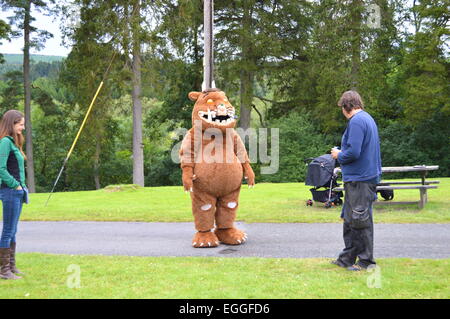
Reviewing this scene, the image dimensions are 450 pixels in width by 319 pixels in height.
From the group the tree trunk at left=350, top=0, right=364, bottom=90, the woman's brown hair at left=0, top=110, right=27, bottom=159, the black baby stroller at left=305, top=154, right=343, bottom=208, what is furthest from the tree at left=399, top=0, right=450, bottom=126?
the woman's brown hair at left=0, top=110, right=27, bottom=159

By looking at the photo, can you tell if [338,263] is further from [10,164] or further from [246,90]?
[246,90]

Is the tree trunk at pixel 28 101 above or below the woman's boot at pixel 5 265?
above

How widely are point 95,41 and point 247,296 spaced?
21.1 metres

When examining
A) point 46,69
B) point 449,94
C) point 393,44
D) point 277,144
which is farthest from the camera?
point 46,69

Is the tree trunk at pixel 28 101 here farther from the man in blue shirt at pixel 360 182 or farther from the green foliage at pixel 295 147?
the man in blue shirt at pixel 360 182

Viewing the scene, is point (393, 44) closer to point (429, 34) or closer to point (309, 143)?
point (429, 34)

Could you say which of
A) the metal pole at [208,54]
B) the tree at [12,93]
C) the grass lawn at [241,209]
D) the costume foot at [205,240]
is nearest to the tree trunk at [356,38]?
the grass lawn at [241,209]

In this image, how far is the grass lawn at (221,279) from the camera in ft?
16.5

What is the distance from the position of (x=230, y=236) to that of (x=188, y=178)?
45.6 inches

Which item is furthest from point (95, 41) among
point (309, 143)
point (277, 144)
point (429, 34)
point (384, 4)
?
point (429, 34)

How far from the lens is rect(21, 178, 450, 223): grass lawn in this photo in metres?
10.1

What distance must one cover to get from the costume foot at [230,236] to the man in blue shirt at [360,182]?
213 centimetres

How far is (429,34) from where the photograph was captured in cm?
2706

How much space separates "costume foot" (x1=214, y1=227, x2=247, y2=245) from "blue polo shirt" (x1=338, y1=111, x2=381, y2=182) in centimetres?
239
